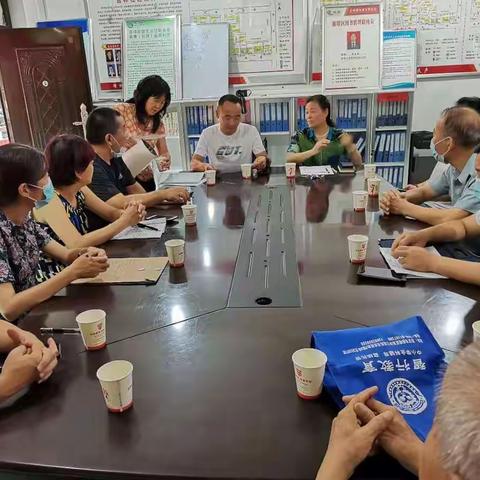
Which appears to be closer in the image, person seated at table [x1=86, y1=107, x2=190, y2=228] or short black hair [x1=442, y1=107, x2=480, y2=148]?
short black hair [x1=442, y1=107, x2=480, y2=148]

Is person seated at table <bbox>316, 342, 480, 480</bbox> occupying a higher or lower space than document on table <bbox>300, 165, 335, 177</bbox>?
higher

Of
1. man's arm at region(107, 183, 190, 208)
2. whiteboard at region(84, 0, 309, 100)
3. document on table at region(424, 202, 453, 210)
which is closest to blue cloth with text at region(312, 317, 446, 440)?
document on table at region(424, 202, 453, 210)

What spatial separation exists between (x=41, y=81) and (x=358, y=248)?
432 centimetres

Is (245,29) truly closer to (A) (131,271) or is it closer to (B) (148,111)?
(B) (148,111)

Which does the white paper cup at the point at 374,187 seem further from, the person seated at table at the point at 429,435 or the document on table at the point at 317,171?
the person seated at table at the point at 429,435

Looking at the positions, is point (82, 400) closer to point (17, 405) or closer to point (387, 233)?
point (17, 405)

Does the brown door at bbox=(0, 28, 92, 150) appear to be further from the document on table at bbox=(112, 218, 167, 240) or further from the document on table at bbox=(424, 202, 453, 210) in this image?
the document on table at bbox=(424, 202, 453, 210)

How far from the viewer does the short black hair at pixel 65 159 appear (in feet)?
5.93

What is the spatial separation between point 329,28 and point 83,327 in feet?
13.2

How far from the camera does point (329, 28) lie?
165 inches

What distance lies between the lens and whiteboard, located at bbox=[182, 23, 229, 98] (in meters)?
4.38

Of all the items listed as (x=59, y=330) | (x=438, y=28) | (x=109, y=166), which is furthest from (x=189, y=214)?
(x=438, y=28)

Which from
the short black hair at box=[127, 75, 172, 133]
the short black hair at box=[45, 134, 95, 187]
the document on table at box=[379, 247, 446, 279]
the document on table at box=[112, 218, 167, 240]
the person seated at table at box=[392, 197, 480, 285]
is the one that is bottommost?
the document on table at box=[112, 218, 167, 240]

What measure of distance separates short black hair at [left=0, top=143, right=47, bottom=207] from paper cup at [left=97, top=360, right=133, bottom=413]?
2.61ft
